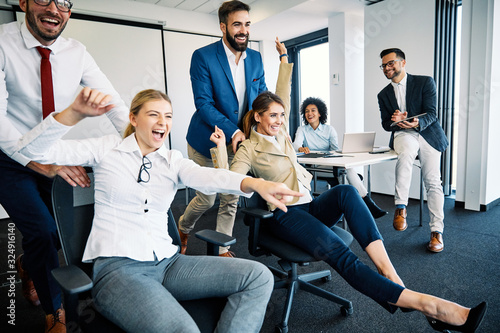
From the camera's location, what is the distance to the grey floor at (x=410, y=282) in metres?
1.76

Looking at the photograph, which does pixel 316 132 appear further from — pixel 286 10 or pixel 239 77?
pixel 239 77

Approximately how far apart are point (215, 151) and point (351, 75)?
12.5 feet

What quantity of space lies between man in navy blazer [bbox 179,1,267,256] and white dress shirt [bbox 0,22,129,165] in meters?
0.68

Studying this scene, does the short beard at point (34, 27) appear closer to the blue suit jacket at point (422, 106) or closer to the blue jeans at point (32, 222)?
the blue jeans at point (32, 222)

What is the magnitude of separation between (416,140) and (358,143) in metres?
0.50

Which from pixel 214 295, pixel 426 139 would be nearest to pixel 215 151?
pixel 214 295

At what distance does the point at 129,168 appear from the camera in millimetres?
1308

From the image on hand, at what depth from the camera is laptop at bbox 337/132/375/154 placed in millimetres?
3102

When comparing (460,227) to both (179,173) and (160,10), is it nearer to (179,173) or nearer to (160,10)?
(179,173)

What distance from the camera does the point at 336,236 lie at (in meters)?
1.60

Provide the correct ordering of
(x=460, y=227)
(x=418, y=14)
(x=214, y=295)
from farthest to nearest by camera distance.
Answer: (x=418, y=14) → (x=460, y=227) → (x=214, y=295)

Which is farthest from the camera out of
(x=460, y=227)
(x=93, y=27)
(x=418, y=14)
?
(x=93, y=27)

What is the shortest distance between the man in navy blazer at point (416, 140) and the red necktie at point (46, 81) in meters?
2.57

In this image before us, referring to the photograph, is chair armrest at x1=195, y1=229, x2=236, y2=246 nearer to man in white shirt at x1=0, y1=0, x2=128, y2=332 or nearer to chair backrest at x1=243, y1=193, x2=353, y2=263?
chair backrest at x1=243, y1=193, x2=353, y2=263
